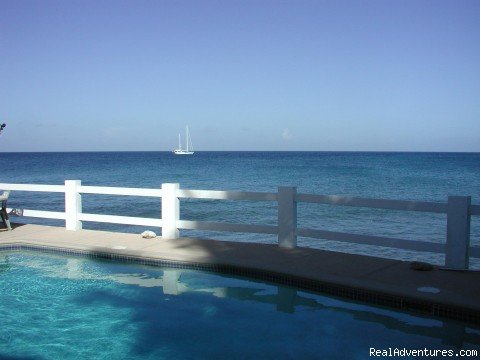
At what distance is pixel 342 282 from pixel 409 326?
1161mm

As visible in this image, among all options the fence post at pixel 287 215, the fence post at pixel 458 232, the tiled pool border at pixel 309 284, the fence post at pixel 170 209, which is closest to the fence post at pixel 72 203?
the tiled pool border at pixel 309 284

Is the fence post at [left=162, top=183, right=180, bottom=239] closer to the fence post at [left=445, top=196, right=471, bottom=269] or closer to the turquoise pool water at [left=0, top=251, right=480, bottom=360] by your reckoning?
the turquoise pool water at [left=0, top=251, right=480, bottom=360]

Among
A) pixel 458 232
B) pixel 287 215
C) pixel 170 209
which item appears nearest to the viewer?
pixel 458 232

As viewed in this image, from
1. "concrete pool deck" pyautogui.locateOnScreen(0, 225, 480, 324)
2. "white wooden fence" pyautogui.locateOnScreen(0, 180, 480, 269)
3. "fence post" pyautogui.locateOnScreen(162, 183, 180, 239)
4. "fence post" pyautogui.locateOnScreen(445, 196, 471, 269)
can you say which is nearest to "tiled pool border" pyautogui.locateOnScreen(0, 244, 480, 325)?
"concrete pool deck" pyautogui.locateOnScreen(0, 225, 480, 324)

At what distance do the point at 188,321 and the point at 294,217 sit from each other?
3.14m

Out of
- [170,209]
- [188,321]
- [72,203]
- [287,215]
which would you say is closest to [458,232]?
[287,215]

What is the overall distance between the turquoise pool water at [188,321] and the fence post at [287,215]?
59.5 inches

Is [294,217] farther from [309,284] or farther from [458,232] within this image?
[458,232]

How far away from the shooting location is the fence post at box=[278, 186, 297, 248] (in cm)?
873

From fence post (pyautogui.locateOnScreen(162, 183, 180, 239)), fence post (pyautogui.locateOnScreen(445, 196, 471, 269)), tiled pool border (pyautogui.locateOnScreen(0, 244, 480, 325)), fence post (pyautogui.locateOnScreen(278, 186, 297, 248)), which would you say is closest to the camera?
tiled pool border (pyautogui.locateOnScreen(0, 244, 480, 325))

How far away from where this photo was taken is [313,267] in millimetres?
7680

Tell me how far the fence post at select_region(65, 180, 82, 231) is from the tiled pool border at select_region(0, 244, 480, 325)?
1.40m

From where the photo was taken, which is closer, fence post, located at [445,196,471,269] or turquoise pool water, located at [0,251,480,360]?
turquoise pool water, located at [0,251,480,360]

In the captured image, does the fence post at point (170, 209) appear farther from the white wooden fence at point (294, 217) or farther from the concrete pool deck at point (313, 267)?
the concrete pool deck at point (313, 267)
